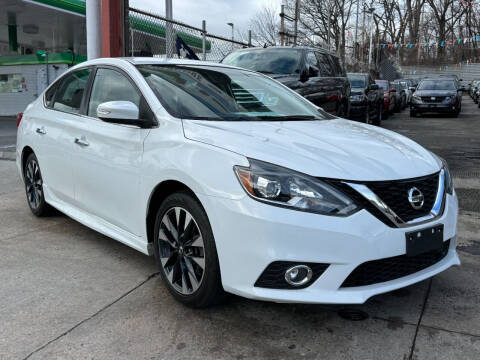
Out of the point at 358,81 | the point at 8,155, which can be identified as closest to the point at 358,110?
the point at 358,81

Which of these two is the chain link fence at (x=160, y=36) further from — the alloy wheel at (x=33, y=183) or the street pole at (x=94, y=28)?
the alloy wheel at (x=33, y=183)

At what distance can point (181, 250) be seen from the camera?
9.81 ft

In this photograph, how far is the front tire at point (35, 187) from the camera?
4852mm

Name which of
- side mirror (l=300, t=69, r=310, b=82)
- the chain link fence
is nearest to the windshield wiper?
side mirror (l=300, t=69, r=310, b=82)

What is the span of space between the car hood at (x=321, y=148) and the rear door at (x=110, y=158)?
53 centimetres

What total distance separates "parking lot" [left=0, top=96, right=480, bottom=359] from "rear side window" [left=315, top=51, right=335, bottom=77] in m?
5.25

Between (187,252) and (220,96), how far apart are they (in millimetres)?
1253

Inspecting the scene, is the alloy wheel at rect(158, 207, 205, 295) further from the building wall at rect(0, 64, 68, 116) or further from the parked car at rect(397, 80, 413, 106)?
the parked car at rect(397, 80, 413, 106)

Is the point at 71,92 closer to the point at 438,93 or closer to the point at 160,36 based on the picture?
the point at 160,36

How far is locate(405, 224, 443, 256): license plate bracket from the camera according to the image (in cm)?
263

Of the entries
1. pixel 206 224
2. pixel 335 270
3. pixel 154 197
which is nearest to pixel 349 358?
pixel 335 270

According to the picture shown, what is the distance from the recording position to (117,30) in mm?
7906

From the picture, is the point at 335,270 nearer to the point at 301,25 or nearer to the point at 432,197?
the point at 432,197

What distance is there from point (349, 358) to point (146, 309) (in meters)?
1.25
